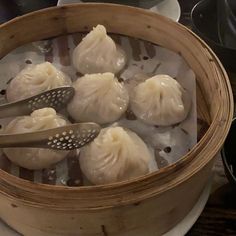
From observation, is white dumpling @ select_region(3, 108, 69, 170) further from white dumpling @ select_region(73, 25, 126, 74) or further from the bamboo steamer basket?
white dumpling @ select_region(73, 25, 126, 74)

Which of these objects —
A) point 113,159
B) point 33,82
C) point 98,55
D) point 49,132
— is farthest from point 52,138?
point 98,55

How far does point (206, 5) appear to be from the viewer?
5.49 ft

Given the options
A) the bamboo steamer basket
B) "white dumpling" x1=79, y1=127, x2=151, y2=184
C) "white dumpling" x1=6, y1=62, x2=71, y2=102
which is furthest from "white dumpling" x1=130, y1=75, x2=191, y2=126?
"white dumpling" x1=6, y1=62, x2=71, y2=102

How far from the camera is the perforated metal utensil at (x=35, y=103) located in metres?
1.26

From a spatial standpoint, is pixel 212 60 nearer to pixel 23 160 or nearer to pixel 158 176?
pixel 158 176

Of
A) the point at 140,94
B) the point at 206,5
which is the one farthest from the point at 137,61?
the point at 206,5

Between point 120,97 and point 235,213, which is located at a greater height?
point 120,97

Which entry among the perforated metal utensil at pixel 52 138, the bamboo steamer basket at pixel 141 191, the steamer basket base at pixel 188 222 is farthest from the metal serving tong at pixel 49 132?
the steamer basket base at pixel 188 222

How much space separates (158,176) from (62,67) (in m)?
0.62

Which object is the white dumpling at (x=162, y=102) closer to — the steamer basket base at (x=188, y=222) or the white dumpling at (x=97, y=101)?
the white dumpling at (x=97, y=101)

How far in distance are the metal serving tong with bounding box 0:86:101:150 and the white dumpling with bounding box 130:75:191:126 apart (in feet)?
0.62

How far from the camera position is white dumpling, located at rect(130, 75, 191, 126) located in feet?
4.29

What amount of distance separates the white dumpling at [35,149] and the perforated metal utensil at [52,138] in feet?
0.17

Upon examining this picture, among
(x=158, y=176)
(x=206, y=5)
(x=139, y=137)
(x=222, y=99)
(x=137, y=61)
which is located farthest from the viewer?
(x=206, y=5)
